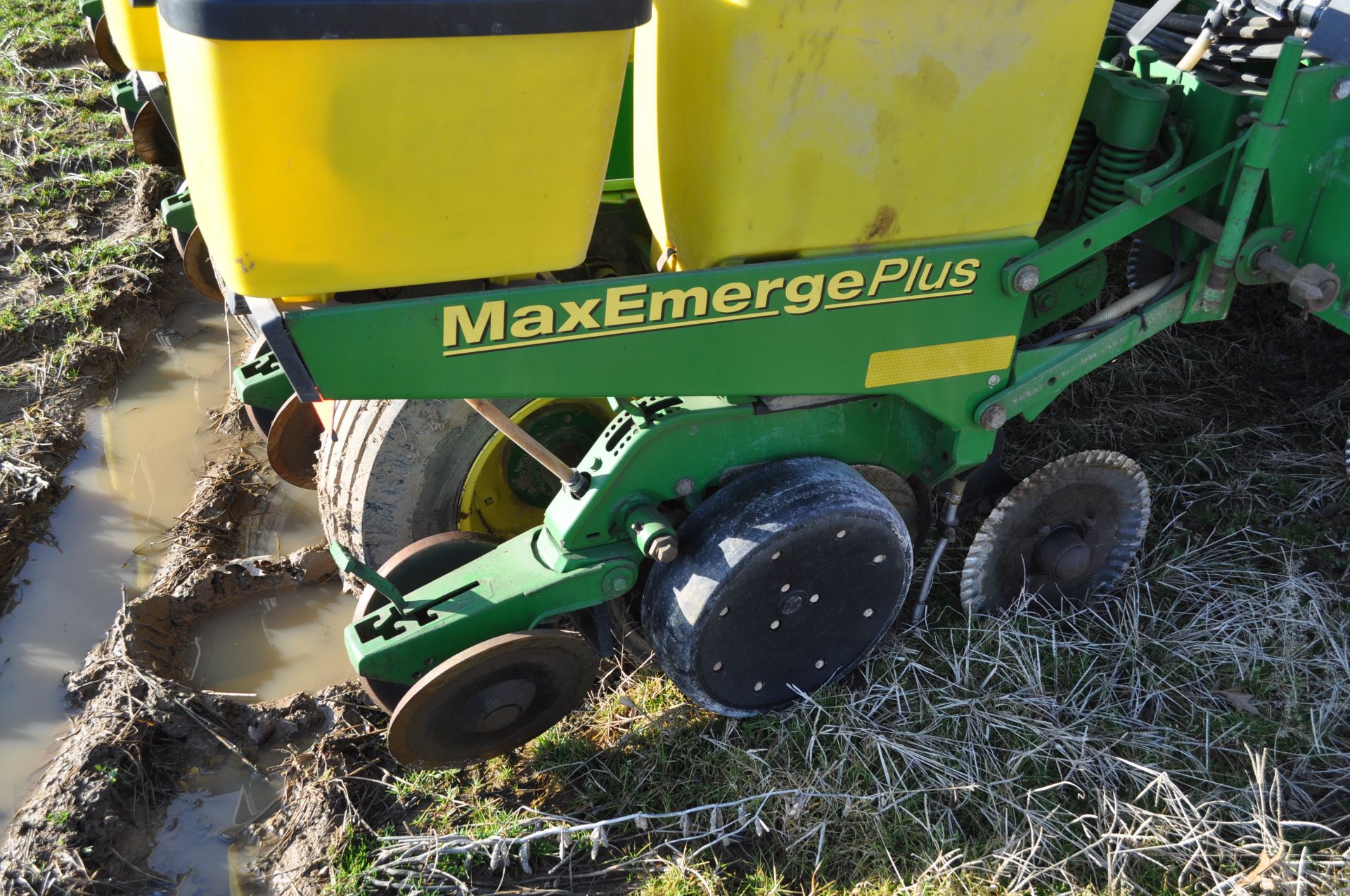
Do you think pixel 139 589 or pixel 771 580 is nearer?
pixel 771 580

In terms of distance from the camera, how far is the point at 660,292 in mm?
2178

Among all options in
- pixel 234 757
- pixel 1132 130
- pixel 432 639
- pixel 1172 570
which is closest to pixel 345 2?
pixel 432 639

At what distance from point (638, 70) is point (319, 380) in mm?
1007

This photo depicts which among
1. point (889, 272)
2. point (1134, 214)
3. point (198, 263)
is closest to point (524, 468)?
point (889, 272)

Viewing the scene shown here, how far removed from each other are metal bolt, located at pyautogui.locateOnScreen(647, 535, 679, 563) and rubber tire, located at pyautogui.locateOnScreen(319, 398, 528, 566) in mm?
668

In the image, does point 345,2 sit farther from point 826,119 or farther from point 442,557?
point 442,557

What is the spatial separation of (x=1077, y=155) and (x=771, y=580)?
157cm

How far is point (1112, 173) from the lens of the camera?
277 cm

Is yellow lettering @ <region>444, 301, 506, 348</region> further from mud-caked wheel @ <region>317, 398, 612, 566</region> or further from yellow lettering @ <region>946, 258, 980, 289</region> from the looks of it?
yellow lettering @ <region>946, 258, 980, 289</region>

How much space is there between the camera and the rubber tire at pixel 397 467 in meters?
2.85

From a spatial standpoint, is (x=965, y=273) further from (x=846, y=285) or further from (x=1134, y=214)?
(x=1134, y=214)

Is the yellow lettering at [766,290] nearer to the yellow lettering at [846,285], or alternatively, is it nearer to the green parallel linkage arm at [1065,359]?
the yellow lettering at [846,285]

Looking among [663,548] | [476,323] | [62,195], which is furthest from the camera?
[62,195]

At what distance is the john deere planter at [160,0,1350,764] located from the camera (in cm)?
178
